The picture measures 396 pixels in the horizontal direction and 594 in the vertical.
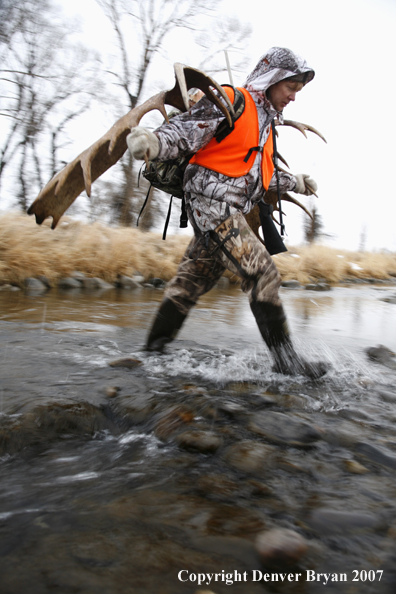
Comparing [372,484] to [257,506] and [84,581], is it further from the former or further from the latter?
[84,581]

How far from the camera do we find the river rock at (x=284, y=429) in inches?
72.1

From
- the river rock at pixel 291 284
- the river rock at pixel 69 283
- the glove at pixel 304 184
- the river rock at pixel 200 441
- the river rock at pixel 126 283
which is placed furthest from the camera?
the river rock at pixel 291 284

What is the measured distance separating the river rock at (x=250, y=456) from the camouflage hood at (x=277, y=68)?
2180 mm

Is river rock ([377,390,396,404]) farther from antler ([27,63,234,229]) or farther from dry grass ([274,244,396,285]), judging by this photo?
dry grass ([274,244,396,285])

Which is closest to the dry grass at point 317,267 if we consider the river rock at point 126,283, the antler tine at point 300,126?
the river rock at point 126,283

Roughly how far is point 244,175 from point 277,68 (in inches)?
27.4

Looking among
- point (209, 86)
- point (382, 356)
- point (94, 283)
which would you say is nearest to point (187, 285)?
point (209, 86)

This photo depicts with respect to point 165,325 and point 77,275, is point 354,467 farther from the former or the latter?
point 77,275

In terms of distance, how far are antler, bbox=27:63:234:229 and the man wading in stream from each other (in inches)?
4.7

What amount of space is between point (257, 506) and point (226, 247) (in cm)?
159

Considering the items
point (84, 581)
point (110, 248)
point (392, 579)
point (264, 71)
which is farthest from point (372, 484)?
point (110, 248)

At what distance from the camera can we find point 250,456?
65.1 inches

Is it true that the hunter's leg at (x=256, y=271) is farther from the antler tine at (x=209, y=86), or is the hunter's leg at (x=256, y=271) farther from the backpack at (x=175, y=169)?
the antler tine at (x=209, y=86)

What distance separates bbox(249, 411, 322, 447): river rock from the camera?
6.01 ft
